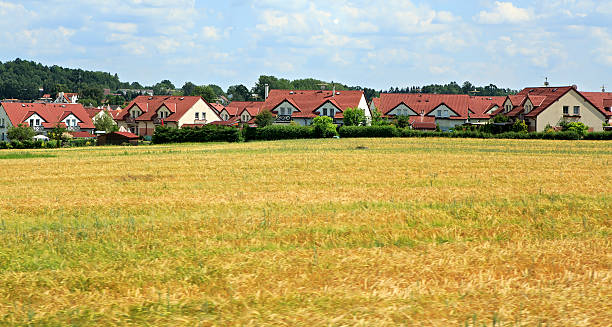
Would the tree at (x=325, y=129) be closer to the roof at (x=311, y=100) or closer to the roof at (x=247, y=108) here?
the roof at (x=311, y=100)

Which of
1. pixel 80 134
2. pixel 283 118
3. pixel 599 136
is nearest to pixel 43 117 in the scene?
pixel 80 134

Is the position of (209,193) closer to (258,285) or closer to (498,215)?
(498,215)

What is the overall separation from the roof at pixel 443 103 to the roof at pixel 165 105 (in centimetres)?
3637

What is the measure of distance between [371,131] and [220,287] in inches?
2691

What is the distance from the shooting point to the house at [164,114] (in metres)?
114

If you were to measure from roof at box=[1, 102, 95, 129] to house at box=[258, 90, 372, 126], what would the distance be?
36232mm

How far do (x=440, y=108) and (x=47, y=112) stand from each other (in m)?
73.4

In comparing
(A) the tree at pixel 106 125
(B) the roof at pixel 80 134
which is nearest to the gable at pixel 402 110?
(A) the tree at pixel 106 125

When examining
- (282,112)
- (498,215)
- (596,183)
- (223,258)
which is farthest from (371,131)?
(223,258)

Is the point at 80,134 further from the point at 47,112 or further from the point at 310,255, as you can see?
the point at 310,255

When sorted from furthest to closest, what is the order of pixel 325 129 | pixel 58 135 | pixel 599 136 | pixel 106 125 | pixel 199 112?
pixel 199 112 < pixel 106 125 < pixel 58 135 < pixel 325 129 < pixel 599 136

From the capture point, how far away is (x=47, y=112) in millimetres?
114938

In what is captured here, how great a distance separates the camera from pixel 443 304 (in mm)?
8477

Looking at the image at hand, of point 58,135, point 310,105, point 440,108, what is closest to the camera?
point 58,135
